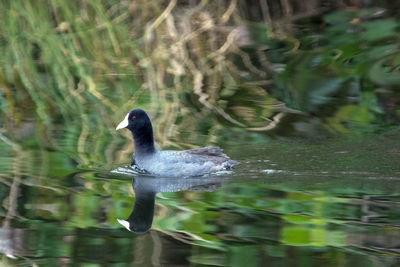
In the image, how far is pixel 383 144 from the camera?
25.5 feet

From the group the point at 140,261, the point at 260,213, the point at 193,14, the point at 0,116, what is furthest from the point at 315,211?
the point at 193,14

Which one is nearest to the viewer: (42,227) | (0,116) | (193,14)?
(42,227)

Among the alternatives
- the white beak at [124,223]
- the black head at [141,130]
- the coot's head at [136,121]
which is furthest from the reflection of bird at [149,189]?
the coot's head at [136,121]

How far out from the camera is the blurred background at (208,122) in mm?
5246

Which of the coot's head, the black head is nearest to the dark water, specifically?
the black head

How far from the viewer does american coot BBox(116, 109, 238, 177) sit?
711cm

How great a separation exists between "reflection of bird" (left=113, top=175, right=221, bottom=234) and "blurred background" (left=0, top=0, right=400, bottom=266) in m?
0.10

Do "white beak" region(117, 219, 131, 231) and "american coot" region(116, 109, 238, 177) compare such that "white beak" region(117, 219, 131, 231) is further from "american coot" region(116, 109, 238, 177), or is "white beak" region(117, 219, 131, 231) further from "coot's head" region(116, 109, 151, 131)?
"coot's head" region(116, 109, 151, 131)

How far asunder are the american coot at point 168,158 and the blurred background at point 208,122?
0.26 m

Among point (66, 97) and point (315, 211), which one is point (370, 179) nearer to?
point (315, 211)

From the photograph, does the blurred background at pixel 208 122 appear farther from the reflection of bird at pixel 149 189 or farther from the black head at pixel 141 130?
the black head at pixel 141 130

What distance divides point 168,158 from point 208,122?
1609 millimetres

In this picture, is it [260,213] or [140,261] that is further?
[260,213]

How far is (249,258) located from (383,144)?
3300 millimetres
